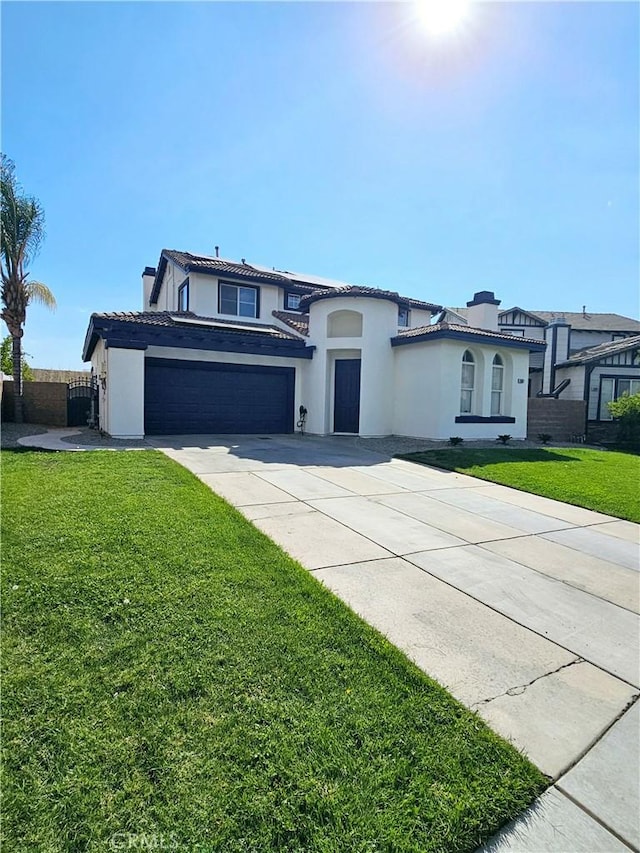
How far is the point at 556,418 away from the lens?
19047 mm

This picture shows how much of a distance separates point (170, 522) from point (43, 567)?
1.41 meters

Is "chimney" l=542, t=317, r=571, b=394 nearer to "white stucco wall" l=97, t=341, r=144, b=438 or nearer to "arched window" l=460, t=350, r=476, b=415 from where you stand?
"arched window" l=460, t=350, r=476, b=415

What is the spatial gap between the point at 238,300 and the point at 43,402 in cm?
881

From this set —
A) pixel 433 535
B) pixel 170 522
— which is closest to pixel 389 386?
pixel 433 535

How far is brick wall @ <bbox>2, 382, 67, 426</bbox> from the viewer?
16594 millimetres

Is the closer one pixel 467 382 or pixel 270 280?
pixel 467 382

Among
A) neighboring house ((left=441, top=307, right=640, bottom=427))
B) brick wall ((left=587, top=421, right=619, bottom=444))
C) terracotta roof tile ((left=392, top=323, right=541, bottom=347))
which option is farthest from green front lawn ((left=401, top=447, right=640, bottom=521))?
neighboring house ((left=441, top=307, right=640, bottom=427))

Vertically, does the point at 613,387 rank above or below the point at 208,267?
below

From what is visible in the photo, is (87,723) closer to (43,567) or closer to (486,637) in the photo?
(43,567)

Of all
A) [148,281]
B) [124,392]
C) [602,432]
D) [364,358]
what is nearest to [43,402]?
[124,392]

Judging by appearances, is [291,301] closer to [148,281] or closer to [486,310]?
[486,310]

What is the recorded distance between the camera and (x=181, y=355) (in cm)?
1439

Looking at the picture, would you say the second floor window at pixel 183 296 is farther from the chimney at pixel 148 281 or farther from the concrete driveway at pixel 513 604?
the concrete driveway at pixel 513 604

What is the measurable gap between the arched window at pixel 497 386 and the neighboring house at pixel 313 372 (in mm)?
47
